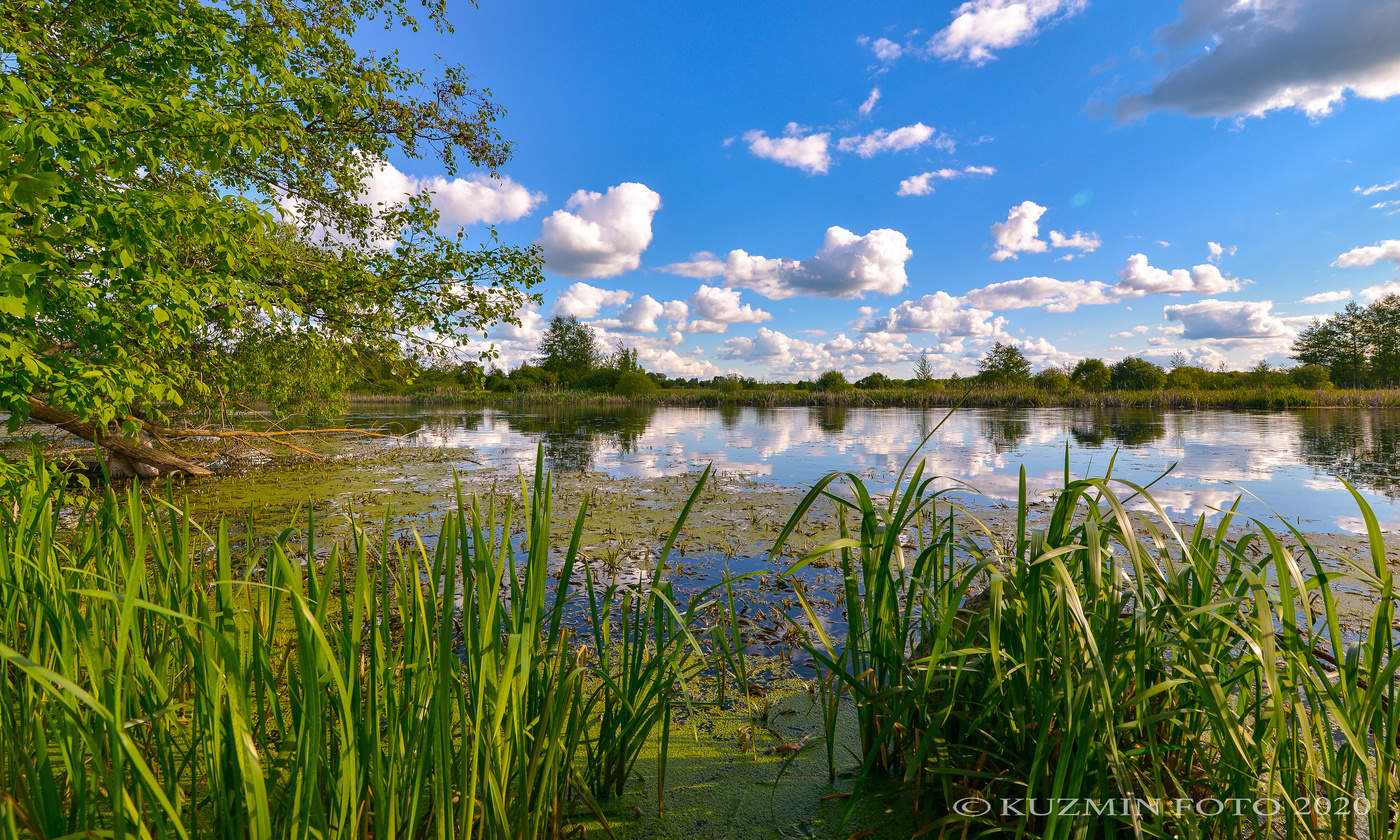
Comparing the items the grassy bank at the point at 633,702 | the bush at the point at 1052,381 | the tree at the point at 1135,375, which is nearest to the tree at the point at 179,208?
the grassy bank at the point at 633,702

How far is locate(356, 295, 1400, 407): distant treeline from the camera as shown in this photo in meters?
28.0

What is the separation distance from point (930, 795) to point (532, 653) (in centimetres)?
114

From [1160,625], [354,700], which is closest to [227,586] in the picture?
[354,700]

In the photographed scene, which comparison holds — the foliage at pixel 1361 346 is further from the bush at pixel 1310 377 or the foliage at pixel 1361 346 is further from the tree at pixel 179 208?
the tree at pixel 179 208

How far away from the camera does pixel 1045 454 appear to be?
10.6 meters

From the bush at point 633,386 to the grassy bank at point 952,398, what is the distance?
937 millimetres

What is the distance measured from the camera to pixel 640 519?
5777 millimetres

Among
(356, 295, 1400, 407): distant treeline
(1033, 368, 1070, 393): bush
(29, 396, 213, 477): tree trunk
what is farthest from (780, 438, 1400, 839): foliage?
(1033, 368, 1070, 393): bush

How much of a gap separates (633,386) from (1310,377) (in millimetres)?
42138

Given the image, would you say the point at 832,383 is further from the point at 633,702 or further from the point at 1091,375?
the point at 633,702

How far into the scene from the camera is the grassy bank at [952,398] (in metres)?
26.5

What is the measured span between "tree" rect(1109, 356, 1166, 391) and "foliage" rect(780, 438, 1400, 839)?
42134mm

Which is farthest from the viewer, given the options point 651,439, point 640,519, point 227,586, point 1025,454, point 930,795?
point 651,439

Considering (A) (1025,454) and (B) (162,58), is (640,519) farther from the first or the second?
(A) (1025,454)
